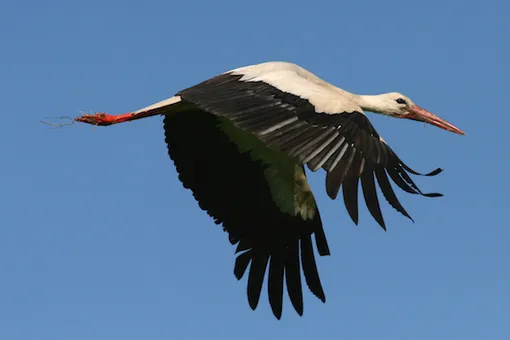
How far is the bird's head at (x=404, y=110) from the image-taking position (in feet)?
45.3

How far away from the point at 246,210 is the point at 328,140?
10.4 feet

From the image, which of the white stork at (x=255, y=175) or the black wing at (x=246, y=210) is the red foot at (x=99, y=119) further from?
the black wing at (x=246, y=210)

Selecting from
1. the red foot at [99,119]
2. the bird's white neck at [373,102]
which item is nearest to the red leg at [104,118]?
the red foot at [99,119]

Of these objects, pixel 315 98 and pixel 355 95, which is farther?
pixel 355 95

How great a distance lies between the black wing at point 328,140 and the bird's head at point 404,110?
118 inches

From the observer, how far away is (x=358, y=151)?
1040 cm

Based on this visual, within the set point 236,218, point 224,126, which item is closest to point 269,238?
point 236,218

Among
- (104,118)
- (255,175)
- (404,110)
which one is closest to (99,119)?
(104,118)

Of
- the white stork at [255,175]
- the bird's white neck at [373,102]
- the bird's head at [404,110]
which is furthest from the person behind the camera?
the bird's head at [404,110]

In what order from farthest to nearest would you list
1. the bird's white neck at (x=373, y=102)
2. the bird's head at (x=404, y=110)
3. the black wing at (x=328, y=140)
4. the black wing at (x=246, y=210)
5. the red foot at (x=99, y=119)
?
the bird's head at (x=404, y=110) < the bird's white neck at (x=373, y=102) < the black wing at (x=246, y=210) < the red foot at (x=99, y=119) < the black wing at (x=328, y=140)

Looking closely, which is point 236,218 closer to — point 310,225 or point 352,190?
point 310,225

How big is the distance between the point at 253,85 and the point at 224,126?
5.54 feet

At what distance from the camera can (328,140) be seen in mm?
10375

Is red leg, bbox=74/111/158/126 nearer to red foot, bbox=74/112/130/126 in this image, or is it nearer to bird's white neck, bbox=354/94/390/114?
red foot, bbox=74/112/130/126
